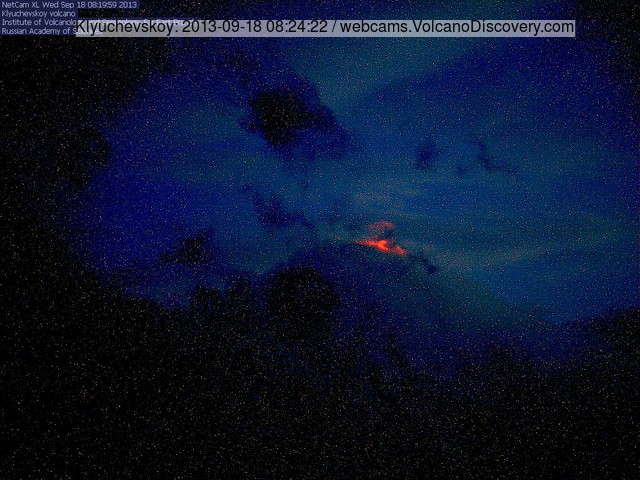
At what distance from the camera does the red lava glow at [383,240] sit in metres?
2.82

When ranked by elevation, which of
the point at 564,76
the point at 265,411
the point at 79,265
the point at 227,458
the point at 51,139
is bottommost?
the point at 227,458

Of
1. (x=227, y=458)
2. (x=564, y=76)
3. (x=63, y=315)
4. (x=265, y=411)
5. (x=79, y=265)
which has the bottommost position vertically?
(x=227, y=458)

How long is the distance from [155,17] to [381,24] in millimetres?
970

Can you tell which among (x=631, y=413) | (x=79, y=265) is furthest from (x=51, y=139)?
(x=631, y=413)

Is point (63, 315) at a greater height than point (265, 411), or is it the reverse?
point (63, 315)

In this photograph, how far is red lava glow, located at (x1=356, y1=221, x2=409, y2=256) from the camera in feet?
9.25

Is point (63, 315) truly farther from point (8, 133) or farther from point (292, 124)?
point (292, 124)

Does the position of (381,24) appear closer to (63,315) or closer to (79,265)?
(79,265)

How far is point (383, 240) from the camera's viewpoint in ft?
9.27

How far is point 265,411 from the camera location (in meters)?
2.83

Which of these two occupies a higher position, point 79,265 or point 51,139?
point 51,139

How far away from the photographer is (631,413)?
2828 mm

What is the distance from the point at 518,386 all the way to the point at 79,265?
6.37 ft

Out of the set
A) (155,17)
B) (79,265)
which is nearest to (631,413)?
(79,265)
